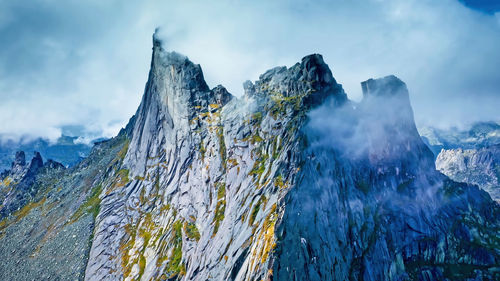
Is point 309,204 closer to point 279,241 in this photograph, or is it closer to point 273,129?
point 279,241

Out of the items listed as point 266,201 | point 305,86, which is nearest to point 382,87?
point 305,86

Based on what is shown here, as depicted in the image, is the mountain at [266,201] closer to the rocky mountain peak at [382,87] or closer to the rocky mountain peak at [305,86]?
the rocky mountain peak at [305,86]

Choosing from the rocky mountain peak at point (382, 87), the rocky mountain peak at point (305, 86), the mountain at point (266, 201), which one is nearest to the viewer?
the mountain at point (266, 201)

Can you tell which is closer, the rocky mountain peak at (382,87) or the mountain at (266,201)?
the mountain at (266,201)

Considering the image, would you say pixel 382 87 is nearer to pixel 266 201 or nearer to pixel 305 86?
pixel 305 86

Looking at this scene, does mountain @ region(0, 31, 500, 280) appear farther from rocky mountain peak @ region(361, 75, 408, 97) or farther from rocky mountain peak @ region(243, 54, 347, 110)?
rocky mountain peak @ region(361, 75, 408, 97)

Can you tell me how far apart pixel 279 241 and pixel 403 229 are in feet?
314

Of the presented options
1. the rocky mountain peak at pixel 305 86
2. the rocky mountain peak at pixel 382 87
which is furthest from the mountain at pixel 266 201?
the rocky mountain peak at pixel 382 87

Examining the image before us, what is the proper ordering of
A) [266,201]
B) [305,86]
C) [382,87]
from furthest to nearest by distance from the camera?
[382,87] < [305,86] < [266,201]

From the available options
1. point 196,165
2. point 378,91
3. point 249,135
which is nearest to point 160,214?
point 196,165

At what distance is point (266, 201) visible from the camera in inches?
3915

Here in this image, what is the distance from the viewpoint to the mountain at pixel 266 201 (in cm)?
9669

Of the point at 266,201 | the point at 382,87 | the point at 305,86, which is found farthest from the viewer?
the point at 382,87

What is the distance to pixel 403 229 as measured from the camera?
152m
